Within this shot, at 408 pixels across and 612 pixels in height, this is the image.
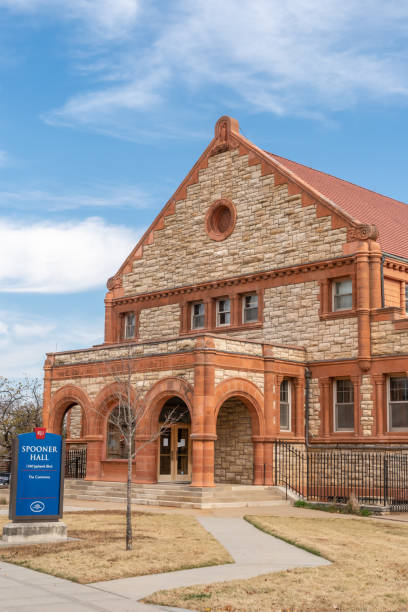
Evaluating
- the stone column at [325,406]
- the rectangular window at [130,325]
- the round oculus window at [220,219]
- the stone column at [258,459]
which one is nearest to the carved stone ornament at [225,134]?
the round oculus window at [220,219]

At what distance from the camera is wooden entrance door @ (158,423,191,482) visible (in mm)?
27469

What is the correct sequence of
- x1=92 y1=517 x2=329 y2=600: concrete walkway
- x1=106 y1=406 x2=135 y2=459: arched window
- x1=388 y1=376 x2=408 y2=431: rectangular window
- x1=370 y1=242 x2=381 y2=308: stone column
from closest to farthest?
x1=92 y1=517 x2=329 y2=600: concrete walkway, x1=388 y1=376 x2=408 y2=431: rectangular window, x1=370 y1=242 x2=381 y2=308: stone column, x1=106 y1=406 x2=135 y2=459: arched window

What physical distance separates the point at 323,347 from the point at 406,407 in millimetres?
3724

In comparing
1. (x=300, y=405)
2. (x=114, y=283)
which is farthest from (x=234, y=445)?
(x=114, y=283)

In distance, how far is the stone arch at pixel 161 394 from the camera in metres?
25.2

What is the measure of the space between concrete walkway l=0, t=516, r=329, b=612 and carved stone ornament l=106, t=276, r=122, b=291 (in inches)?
887

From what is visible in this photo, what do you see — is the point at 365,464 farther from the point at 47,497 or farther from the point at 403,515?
the point at 47,497

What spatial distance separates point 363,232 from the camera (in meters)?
27.0

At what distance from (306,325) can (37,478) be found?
15.2 m

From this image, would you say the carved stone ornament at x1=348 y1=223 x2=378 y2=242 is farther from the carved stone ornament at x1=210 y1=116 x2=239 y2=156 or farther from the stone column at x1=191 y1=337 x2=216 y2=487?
the carved stone ornament at x1=210 y1=116 x2=239 y2=156

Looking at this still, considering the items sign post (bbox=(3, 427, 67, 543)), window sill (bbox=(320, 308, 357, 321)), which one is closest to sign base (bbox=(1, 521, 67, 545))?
sign post (bbox=(3, 427, 67, 543))

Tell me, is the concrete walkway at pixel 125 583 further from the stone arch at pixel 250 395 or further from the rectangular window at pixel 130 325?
the rectangular window at pixel 130 325

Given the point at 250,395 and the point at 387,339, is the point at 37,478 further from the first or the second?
the point at 387,339

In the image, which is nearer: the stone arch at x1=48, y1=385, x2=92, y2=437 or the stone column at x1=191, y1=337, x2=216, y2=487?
the stone column at x1=191, y1=337, x2=216, y2=487
